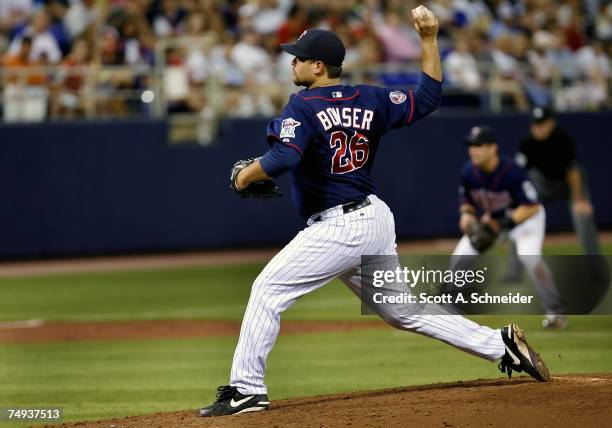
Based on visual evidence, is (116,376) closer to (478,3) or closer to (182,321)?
(182,321)

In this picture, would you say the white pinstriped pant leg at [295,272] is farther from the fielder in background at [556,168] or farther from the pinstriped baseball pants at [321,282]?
the fielder in background at [556,168]

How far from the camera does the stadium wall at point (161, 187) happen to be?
17703 mm

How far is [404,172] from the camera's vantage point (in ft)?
63.9

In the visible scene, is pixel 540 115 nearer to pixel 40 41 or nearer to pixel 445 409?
pixel 445 409

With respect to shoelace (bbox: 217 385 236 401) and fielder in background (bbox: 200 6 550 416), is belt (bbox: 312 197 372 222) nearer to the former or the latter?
fielder in background (bbox: 200 6 550 416)

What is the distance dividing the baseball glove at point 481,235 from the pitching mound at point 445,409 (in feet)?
12.3

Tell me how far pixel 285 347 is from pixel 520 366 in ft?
13.5

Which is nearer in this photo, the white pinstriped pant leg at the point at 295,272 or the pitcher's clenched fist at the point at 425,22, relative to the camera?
the white pinstriped pant leg at the point at 295,272

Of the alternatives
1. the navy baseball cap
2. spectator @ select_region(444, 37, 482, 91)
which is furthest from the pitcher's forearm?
spectator @ select_region(444, 37, 482, 91)

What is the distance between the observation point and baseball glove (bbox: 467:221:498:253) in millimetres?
10555

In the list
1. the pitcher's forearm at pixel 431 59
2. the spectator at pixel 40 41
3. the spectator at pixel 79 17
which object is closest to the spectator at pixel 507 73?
the spectator at pixel 79 17

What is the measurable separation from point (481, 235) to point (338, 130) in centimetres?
458

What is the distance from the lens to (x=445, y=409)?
19.9ft

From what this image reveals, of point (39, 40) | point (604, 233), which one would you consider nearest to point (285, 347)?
point (39, 40)
